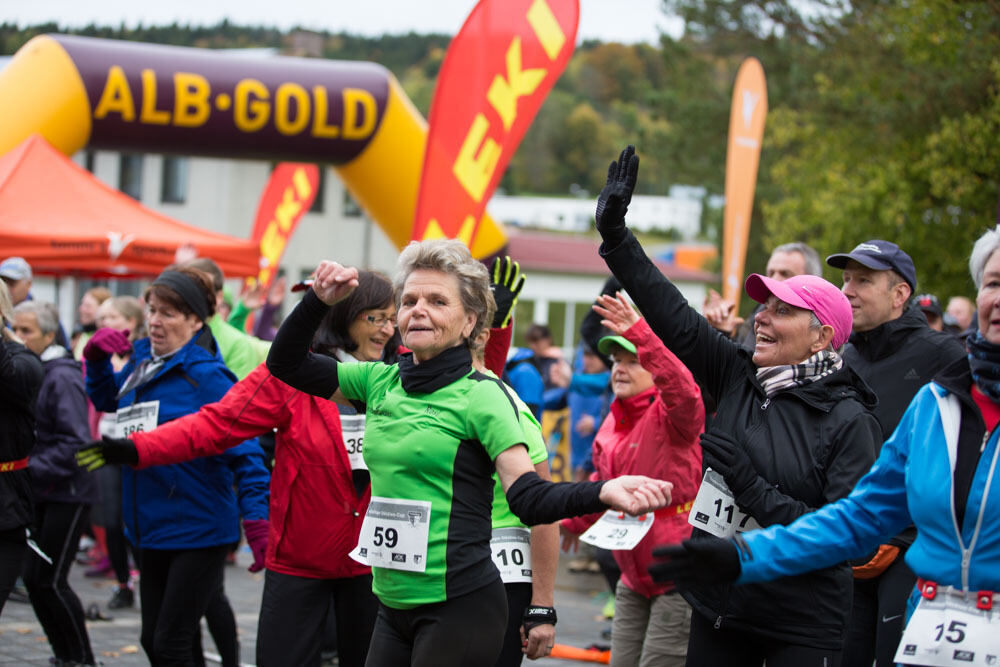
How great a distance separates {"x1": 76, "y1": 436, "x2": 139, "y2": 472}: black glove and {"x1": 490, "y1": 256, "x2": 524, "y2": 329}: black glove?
150 cm

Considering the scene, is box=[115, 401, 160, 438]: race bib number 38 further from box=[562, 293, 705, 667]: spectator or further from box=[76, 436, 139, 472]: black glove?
box=[562, 293, 705, 667]: spectator

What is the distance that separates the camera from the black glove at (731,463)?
3.58 metres

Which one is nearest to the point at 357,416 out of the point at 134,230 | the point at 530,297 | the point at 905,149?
the point at 134,230

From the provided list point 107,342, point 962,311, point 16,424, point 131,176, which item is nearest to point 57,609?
point 16,424

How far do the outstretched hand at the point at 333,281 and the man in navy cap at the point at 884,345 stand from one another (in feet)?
7.24

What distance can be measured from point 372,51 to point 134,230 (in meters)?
93.1

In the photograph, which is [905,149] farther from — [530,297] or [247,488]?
[530,297]

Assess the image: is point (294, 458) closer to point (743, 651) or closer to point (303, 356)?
point (303, 356)

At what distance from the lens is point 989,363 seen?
2779 millimetres

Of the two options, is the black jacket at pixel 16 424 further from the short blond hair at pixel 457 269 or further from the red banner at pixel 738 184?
the red banner at pixel 738 184

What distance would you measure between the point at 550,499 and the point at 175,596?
2.45 m

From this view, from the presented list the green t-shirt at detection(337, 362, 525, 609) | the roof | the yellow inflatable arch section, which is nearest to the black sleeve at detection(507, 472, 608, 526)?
the green t-shirt at detection(337, 362, 525, 609)

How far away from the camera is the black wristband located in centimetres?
421

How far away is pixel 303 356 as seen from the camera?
154 inches
